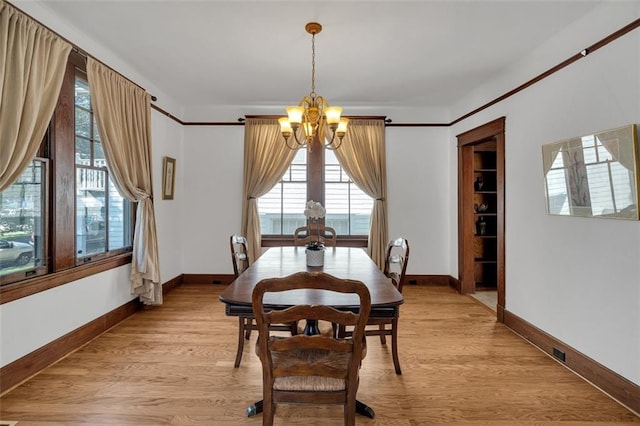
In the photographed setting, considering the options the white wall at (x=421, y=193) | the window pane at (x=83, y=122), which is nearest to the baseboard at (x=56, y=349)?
the window pane at (x=83, y=122)

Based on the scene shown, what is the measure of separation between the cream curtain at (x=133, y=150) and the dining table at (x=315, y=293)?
151 cm

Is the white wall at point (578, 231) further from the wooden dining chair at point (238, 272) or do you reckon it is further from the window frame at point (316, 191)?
the wooden dining chair at point (238, 272)

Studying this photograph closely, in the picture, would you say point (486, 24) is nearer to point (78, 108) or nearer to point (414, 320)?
point (414, 320)

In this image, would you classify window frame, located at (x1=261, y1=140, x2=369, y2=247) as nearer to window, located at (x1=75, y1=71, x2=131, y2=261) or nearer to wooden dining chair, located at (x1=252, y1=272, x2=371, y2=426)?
window, located at (x1=75, y1=71, x2=131, y2=261)

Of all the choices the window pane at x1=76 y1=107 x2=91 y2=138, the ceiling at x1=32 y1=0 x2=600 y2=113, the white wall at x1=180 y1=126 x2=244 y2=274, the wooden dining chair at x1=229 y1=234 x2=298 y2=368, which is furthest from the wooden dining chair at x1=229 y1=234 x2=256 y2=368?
the white wall at x1=180 y1=126 x2=244 y2=274

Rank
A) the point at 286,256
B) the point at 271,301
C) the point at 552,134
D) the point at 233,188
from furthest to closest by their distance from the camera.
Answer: the point at 233,188
the point at 286,256
the point at 552,134
the point at 271,301

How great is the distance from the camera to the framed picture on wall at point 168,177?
434 cm

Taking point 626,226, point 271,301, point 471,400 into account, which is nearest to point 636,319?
point 626,226

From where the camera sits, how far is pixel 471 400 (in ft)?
7.01

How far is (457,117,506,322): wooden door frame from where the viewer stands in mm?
3551

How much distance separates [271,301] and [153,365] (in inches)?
60.1

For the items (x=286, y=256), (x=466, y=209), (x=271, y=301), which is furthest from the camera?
(x=466, y=209)

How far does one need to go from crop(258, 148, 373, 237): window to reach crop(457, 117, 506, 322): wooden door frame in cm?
131

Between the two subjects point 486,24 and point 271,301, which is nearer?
point 271,301
